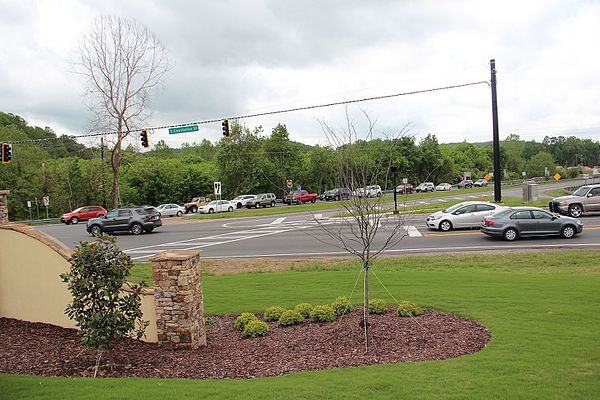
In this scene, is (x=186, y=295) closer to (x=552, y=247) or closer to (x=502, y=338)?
(x=502, y=338)

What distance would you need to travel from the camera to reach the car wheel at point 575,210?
27.2 m

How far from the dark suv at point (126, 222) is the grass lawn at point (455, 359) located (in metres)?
19.2

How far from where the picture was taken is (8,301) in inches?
Result: 392

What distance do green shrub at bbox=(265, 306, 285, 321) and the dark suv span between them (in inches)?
922

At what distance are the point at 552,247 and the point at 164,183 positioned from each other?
6084 cm

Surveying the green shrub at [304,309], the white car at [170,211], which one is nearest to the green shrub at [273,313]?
the green shrub at [304,309]

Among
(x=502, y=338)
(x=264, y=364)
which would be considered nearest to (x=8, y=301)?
(x=264, y=364)

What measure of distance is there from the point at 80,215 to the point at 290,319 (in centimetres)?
4143

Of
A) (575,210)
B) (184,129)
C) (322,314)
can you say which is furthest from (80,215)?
(322,314)

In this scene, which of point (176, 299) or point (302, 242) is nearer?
point (176, 299)

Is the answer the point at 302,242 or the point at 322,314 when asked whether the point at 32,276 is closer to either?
the point at 322,314

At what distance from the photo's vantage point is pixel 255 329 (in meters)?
8.91

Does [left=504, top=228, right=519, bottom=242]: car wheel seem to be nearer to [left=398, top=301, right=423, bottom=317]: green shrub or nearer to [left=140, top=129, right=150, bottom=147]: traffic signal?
[left=398, top=301, right=423, bottom=317]: green shrub

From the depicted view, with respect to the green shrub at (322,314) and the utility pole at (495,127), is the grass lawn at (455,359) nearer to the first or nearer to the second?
the green shrub at (322,314)
